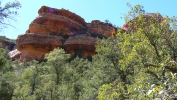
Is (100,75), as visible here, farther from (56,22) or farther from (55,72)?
(56,22)

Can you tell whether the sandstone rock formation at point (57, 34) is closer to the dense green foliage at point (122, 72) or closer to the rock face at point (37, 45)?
the rock face at point (37, 45)

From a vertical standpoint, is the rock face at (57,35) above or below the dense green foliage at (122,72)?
above

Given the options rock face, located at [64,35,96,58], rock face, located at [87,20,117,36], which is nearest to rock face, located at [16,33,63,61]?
rock face, located at [64,35,96,58]

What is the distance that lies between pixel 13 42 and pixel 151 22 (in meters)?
103

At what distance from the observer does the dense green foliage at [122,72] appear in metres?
5.64

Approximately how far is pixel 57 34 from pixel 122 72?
50.7 metres

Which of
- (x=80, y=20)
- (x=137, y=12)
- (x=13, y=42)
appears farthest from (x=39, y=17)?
(x=137, y=12)

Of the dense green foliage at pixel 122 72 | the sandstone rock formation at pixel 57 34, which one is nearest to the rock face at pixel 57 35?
the sandstone rock formation at pixel 57 34

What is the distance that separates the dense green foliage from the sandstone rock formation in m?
21.4

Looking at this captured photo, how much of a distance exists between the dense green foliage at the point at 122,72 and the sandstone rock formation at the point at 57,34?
21363 millimetres

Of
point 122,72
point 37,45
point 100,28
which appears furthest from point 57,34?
point 122,72

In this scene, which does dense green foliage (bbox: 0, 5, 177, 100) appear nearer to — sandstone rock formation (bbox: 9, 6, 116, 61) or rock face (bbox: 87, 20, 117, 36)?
sandstone rock formation (bbox: 9, 6, 116, 61)

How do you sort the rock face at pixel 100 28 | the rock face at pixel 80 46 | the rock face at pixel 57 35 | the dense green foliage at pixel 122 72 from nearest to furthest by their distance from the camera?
the dense green foliage at pixel 122 72
the rock face at pixel 80 46
the rock face at pixel 57 35
the rock face at pixel 100 28

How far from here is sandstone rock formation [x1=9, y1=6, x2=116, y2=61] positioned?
61.3m
